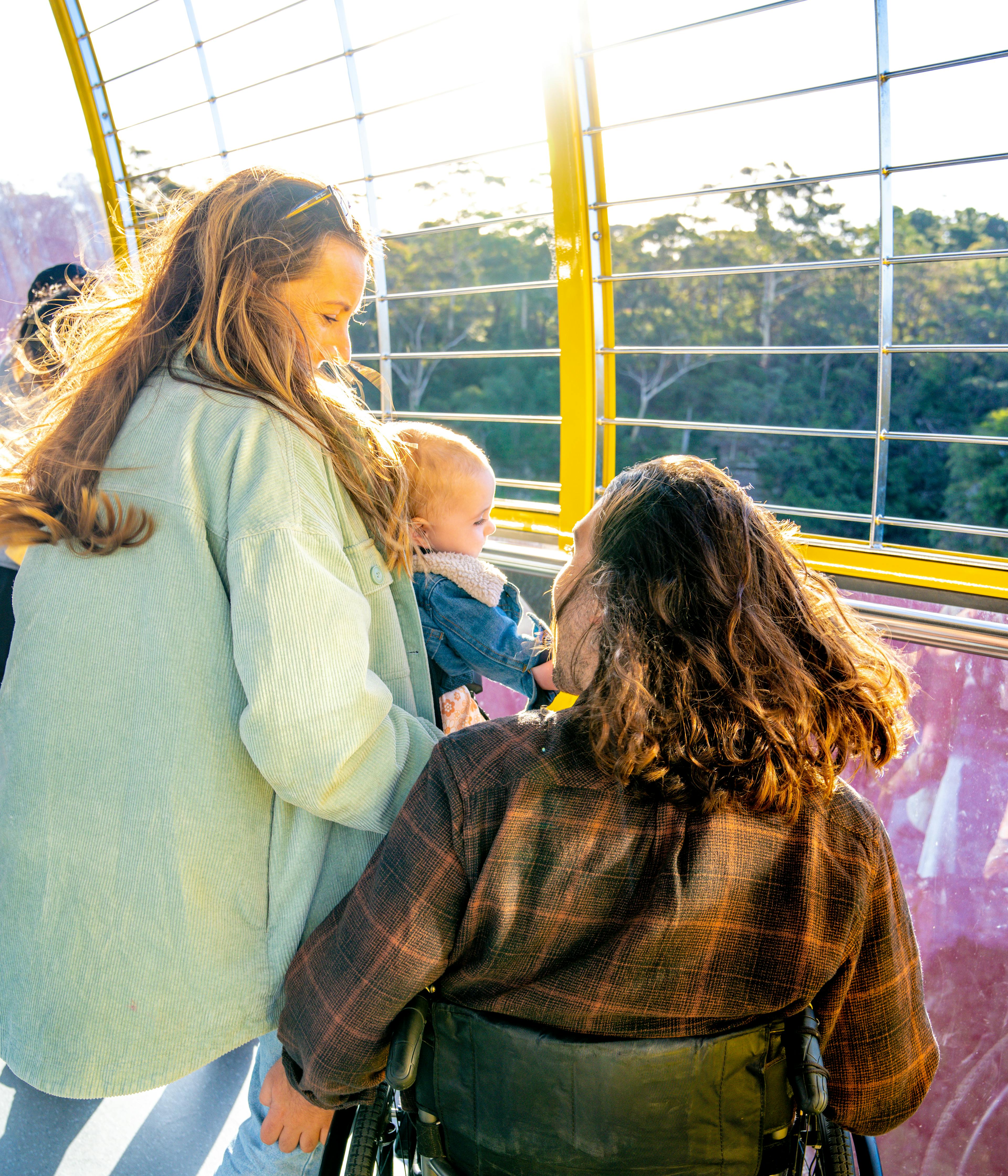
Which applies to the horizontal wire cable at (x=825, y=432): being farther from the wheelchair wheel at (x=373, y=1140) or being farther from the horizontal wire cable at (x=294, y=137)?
the wheelchair wheel at (x=373, y=1140)

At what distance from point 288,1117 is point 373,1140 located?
170 mm

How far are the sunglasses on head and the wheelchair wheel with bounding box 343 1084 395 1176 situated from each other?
1258 millimetres

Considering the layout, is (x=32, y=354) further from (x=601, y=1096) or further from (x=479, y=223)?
(x=601, y=1096)

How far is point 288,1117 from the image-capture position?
125cm

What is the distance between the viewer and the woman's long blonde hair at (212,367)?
115 cm

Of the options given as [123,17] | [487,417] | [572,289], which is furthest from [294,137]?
[487,417]

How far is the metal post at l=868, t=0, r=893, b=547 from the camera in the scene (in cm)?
176

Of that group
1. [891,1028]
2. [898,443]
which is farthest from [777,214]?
[891,1028]

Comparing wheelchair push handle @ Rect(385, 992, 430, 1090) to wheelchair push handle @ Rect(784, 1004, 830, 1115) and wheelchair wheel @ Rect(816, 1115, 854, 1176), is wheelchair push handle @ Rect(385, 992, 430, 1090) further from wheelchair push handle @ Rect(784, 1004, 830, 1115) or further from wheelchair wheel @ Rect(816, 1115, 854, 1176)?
wheelchair wheel @ Rect(816, 1115, 854, 1176)

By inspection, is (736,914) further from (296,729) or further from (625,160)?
(625,160)

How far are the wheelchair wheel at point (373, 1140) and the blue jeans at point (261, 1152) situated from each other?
0.36ft

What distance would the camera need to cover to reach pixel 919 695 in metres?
1.85

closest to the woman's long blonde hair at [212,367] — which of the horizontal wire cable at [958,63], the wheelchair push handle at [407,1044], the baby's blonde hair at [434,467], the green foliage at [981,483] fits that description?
the baby's blonde hair at [434,467]

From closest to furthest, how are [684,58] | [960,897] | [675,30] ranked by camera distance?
[960,897] < [675,30] < [684,58]
